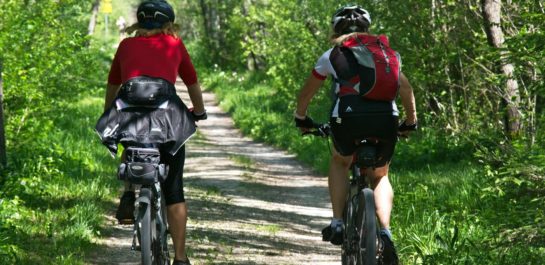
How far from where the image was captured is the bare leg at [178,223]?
559cm

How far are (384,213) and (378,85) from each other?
83cm

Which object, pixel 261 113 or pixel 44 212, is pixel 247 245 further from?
pixel 261 113

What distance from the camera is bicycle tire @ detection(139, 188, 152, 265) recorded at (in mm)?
5082

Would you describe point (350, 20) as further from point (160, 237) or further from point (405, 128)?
point (160, 237)

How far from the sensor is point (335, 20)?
18.7 ft

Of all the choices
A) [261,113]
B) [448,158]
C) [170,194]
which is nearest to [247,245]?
[170,194]

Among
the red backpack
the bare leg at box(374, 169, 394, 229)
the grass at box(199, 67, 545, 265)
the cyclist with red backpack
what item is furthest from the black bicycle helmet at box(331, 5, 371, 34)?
the grass at box(199, 67, 545, 265)

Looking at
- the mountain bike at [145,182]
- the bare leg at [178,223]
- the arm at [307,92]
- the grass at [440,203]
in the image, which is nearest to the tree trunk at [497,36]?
the grass at [440,203]

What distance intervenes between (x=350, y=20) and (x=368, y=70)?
1.32 ft

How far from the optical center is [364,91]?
5.44 m

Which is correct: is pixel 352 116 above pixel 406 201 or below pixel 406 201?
above

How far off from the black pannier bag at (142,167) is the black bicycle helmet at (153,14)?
0.79 metres

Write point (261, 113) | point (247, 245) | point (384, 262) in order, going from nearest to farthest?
1. point (384, 262)
2. point (247, 245)
3. point (261, 113)

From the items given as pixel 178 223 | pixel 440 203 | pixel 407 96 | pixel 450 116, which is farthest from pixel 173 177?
pixel 450 116
